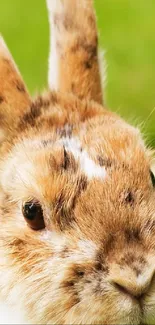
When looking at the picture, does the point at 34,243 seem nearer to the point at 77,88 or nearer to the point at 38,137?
the point at 38,137

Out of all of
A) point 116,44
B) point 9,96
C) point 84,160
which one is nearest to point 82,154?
point 84,160

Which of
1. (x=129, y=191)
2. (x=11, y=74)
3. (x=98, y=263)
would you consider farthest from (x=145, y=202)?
(x=11, y=74)

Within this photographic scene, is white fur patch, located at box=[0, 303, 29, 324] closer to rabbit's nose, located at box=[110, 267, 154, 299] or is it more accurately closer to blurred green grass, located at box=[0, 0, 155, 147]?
rabbit's nose, located at box=[110, 267, 154, 299]

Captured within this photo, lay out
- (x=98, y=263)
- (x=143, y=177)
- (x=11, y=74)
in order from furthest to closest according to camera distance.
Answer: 1. (x=11, y=74)
2. (x=143, y=177)
3. (x=98, y=263)

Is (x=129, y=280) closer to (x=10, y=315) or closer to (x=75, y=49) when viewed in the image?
(x=10, y=315)

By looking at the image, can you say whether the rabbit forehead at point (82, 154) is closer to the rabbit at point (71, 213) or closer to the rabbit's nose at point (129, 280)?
the rabbit at point (71, 213)

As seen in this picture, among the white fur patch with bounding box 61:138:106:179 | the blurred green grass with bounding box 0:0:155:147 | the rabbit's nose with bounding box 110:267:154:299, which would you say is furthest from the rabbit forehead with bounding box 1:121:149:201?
the blurred green grass with bounding box 0:0:155:147
